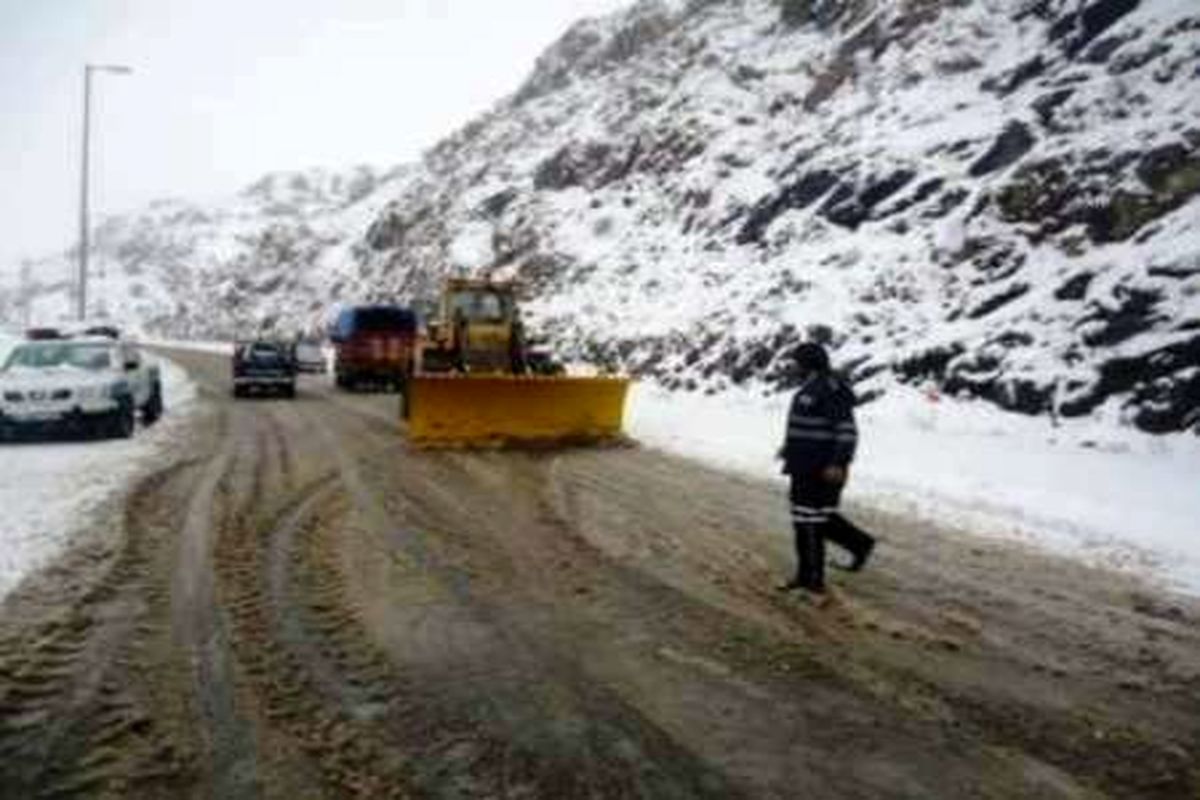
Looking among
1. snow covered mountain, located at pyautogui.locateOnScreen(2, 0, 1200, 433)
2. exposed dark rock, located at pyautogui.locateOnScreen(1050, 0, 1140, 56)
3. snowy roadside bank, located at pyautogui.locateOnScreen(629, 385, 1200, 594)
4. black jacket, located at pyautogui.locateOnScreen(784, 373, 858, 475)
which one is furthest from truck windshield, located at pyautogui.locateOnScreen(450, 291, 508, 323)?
exposed dark rock, located at pyautogui.locateOnScreen(1050, 0, 1140, 56)

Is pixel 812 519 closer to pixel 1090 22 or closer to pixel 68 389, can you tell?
pixel 68 389

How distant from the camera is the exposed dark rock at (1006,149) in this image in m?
24.0

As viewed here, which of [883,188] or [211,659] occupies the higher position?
[883,188]

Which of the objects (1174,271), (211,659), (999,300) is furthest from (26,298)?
(211,659)

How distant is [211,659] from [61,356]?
1414 cm

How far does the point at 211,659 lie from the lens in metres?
6.43

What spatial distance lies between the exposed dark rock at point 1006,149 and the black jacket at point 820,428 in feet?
57.9

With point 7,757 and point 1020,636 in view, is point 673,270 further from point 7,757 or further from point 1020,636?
point 7,757

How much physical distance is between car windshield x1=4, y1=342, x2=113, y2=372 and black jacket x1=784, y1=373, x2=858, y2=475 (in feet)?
45.2

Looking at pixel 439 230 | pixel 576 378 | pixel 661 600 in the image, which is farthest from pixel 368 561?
pixel 439 230

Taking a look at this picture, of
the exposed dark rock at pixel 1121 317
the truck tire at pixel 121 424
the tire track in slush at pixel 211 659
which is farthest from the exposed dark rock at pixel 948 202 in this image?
the tire track in slush at pixel 211 659

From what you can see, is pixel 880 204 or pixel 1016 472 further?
pixel 880 204

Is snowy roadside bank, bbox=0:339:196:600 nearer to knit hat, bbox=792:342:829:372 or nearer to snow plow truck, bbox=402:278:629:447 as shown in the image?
snow plow truck, bbox=402:278:629:447

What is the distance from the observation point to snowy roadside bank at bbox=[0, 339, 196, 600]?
9273mm
